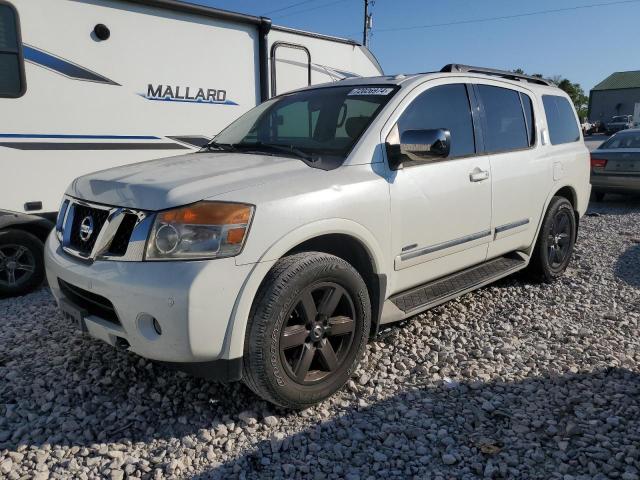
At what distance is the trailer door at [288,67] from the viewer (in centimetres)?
634

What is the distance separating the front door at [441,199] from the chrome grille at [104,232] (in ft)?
4.90

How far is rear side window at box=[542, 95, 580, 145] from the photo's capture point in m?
5.01

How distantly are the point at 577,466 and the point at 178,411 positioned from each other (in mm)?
2054

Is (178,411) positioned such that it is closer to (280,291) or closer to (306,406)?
(306,406)

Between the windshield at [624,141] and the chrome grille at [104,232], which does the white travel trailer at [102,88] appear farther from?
the windshield at [624,141]

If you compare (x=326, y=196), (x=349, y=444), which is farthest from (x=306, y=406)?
(x=326, y=196)

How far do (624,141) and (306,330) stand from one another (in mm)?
9737

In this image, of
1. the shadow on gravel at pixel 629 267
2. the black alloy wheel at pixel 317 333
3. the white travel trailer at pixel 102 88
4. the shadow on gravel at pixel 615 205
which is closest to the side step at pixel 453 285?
the black alloy wheel at pixel 317 333

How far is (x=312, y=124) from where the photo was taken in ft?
12.3

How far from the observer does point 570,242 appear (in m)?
5.36

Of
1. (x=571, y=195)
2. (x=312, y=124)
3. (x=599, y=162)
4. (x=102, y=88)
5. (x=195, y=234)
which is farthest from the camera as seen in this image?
(x=599, y=162)

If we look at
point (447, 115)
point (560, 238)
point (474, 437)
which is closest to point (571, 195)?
point (560, 238)

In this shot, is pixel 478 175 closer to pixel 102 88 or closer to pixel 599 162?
pixel 102 88

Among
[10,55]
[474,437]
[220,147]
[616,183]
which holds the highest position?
[10,55]
